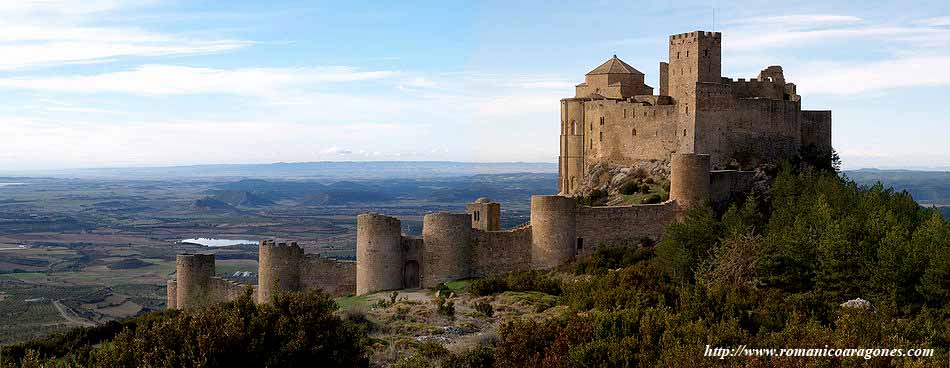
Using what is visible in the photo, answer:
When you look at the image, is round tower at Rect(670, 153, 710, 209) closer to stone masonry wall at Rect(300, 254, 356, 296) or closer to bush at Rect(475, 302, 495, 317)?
bush at Rect(475, 302, 495, 317)

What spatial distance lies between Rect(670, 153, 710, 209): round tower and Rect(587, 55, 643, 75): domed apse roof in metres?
10.1

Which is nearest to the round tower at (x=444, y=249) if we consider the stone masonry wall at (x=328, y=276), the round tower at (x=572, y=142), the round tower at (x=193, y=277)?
the stone masonry wall at (x=328, y=276)

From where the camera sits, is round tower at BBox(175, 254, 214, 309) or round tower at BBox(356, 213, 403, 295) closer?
round tower at BBox(356, 213, 403, 295)

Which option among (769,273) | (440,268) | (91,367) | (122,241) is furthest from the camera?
(122,241)

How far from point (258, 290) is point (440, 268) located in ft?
20.1

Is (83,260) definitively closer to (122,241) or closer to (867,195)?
(122,241)

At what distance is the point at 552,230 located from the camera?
31953 mm

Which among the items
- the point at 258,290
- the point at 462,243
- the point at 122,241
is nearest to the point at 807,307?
the point at 462,243

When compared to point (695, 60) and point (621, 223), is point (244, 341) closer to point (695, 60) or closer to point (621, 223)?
point (621, 223)

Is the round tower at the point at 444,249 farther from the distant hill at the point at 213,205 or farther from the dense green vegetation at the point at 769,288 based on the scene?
the distant hill at the point at 213,205

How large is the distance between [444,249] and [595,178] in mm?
11693

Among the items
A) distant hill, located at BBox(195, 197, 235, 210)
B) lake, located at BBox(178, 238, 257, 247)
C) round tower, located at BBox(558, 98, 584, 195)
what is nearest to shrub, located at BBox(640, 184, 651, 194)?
round tower, located at BBox(558, 98, 584, 195)

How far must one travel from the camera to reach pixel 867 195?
36188 millimetres

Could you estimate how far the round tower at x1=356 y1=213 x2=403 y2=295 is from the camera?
102ft
